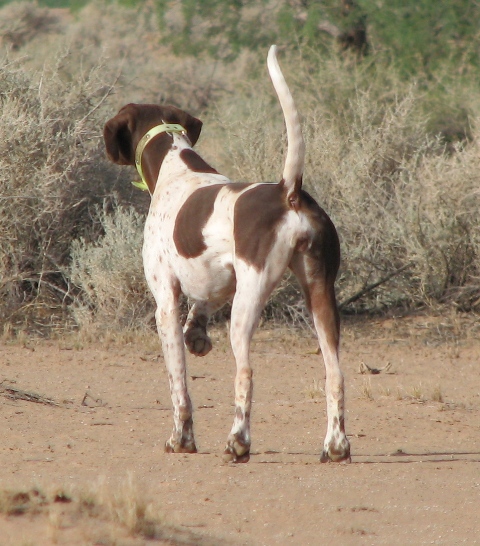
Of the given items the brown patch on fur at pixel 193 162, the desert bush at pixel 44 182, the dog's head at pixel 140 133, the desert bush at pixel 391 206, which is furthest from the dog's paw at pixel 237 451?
the desert bush at pixel 391 206

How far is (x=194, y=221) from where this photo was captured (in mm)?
5691

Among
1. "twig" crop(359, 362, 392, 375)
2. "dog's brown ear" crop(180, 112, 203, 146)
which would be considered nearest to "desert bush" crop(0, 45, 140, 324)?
"twig" crop(359, 362, 392, 375)

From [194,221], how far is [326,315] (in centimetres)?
88

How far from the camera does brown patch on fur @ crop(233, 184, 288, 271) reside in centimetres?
530

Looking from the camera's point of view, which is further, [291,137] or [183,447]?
[183,447]

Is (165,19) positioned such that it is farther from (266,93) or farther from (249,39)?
(266,93)

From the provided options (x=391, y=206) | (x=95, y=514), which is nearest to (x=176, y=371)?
(x=95, y=514)

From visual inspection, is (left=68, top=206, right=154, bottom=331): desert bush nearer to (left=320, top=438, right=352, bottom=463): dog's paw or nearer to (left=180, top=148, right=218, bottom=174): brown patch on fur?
(left=180, top=148, right=218, bottom=174): brown patch on fur

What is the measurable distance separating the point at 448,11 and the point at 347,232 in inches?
288

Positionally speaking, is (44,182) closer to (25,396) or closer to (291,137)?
(25,396)

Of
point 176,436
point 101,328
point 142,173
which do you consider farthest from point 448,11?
point 176,436

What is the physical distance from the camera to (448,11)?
17.0 metres

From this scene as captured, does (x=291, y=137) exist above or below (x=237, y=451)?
above

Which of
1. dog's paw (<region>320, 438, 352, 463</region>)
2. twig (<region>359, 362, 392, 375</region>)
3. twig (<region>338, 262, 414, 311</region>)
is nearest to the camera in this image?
dog's paw (<region>320, 438, 352, 463</region>)
